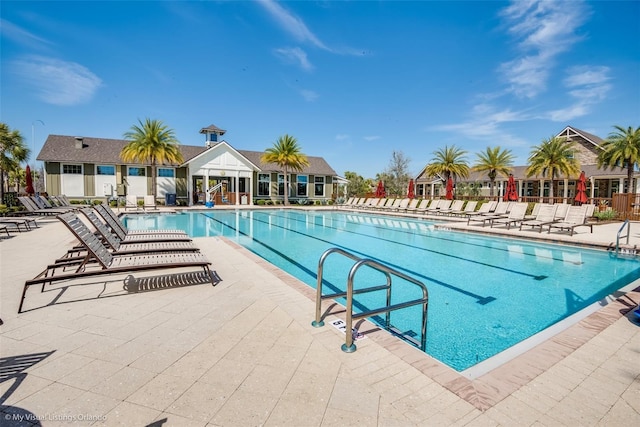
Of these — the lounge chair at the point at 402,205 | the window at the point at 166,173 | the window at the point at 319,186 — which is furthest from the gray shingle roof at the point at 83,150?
the lounge chair at the point at 402,205

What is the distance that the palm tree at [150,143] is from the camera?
23728mm

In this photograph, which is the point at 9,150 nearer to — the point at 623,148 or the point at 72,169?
the point at 72,169

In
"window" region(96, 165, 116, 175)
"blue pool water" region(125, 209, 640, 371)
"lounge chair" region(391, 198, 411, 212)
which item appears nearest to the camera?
"blue pool water" region(125, 209, 640, 371)

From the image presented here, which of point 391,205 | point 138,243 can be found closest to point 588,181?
point 391,205

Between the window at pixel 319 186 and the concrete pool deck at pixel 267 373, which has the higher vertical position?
the window at pixel 319 186

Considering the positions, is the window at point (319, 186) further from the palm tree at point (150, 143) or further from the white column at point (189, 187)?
the palm tree at point (150, 143)

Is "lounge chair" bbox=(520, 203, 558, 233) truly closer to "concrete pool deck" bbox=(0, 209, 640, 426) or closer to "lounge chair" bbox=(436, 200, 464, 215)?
"lounge chair" bbox=(436, 200, 464, 215)

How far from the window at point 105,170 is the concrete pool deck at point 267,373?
25079 millimetres

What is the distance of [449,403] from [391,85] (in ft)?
86.4

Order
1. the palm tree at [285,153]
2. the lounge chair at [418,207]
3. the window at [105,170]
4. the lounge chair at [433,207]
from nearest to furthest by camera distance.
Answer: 1. the lounge chair at [433,207]
2. the lounge chair at [418,207]
3. the window at [105,170]
4. the palm tree at [285,153]

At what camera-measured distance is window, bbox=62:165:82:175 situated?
2366 centimetres

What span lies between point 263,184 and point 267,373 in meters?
29.5

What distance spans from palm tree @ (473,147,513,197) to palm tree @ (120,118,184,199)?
29.5 metres

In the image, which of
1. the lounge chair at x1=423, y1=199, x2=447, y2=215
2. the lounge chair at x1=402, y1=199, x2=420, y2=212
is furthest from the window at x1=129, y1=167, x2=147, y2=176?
the lounge chair at x1=423, y1=199, x2=447, y2=215
